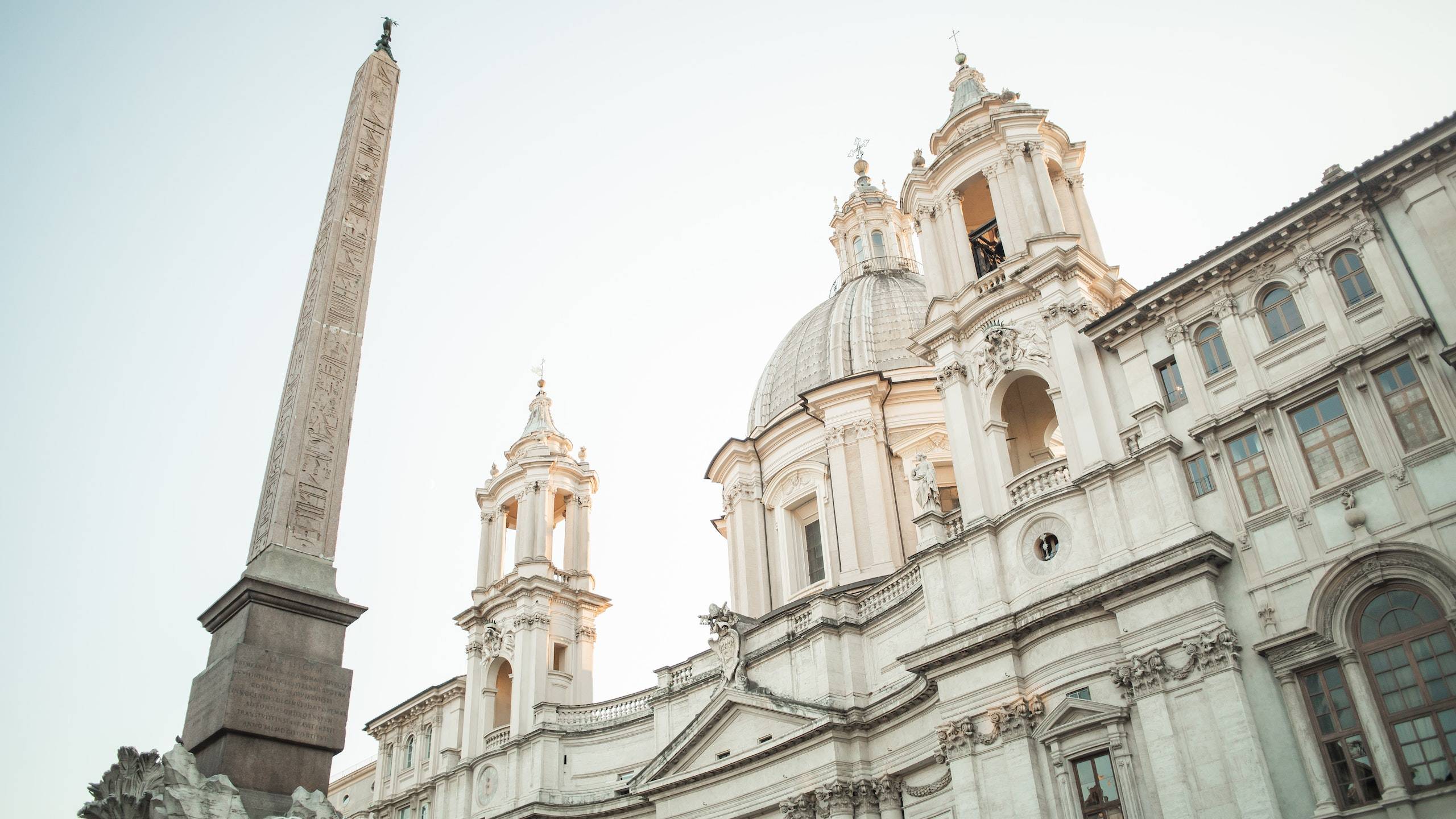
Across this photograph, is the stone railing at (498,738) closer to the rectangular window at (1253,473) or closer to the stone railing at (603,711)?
the stone railing at (603,711)

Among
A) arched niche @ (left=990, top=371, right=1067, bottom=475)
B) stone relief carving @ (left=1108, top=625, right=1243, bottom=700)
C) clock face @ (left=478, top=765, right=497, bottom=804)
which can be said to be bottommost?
stone relief carving @ (left=1108, top=625, right=1243, bottom=700)

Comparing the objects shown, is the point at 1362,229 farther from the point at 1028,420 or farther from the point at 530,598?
the point at 530,598

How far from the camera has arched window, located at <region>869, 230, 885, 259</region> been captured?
46.4 m

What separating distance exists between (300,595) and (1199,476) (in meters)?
16.0

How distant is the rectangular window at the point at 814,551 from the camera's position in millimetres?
37188

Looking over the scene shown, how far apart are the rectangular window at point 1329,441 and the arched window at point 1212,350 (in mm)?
1958

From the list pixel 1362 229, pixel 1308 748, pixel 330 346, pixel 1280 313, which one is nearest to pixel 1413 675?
pixel 1308 748

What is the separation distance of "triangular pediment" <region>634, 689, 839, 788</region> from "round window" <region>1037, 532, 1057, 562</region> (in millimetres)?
7954

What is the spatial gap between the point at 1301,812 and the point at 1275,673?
7.20 feet

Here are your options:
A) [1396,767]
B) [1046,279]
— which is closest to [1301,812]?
[1396,767]

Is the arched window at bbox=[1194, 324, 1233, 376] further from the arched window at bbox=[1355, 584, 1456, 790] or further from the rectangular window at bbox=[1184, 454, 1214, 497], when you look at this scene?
the arched window at bbox=[1355, 584, 1456, 790]

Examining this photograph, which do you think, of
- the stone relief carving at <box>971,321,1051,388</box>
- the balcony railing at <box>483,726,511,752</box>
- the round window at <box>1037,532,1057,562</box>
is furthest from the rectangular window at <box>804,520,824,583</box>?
the round window at <box>1037,532,1057,562</box>

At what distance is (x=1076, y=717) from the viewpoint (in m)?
21.2

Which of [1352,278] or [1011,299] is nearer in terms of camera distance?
[1352,278]
